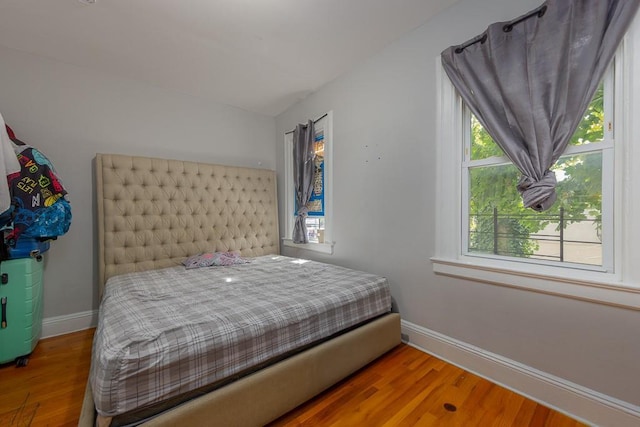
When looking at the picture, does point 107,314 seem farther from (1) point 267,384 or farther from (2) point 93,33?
(2) point 93,33

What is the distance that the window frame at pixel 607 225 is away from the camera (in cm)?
121

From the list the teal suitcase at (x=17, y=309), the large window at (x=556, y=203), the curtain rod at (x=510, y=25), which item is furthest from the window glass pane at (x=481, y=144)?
the teal suitcase at (x=17, y=309)

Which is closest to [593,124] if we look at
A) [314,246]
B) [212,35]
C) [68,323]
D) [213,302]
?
[213,302]

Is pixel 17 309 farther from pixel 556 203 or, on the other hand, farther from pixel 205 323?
pixel 556 203

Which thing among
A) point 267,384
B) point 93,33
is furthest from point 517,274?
point 93,33

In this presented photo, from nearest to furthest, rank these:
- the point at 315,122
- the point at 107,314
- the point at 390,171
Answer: the point at 107,314, the point at 390,171, the point at 315,122

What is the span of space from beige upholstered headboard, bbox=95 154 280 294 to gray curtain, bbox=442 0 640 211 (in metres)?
2.48

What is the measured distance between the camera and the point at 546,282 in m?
1.43

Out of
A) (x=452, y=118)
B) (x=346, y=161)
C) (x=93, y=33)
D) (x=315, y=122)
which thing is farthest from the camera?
(x=315, y=122)

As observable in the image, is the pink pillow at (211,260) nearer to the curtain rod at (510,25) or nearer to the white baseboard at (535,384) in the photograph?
the white baseboard at (535,384)

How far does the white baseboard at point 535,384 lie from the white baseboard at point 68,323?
290 cm

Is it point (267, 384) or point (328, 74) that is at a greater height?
point (328, 74)

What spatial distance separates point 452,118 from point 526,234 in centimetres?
88

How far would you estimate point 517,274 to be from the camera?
152 centimetres
